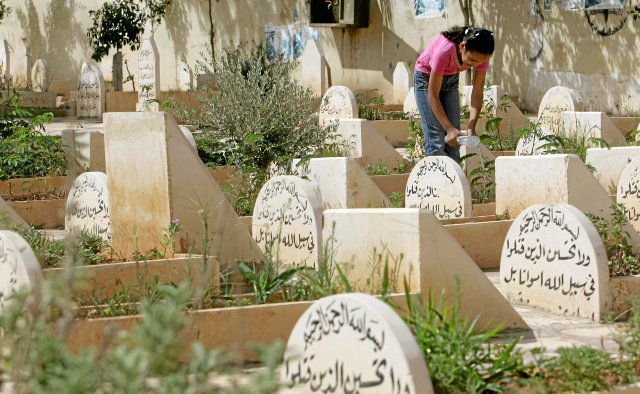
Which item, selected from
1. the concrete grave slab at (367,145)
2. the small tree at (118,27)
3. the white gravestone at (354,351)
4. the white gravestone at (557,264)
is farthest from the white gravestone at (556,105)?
the small tree at (118,27)

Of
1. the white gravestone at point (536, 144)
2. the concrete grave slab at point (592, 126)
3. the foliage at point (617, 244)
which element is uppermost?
the concrete grave slab at point (592, 126)

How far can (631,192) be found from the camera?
9102 millimetres

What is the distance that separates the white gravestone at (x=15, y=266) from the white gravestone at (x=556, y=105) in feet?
32.0

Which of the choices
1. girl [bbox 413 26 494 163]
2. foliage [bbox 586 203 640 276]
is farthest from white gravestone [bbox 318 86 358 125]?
foliage [bbox 586 203 640 276]

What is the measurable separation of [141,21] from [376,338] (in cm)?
2191

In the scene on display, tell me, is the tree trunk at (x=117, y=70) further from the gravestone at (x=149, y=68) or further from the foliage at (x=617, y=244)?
the foliage at (x=617, y=244)

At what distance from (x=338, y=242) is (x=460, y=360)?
1.97m

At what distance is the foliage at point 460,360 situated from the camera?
15.7 ft

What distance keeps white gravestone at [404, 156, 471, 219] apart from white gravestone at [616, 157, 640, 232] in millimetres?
1123

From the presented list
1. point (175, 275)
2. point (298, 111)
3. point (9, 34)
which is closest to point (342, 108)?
point (298, 111)

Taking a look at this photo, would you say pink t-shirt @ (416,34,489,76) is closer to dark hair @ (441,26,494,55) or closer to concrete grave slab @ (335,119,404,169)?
dark hair @ (441,26,494,55)

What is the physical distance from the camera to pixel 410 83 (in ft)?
65.6

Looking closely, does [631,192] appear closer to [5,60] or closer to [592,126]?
[592,126]

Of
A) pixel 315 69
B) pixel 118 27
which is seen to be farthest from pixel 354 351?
pixel 118 27
